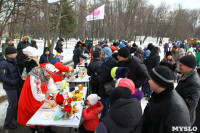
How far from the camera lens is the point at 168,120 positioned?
1.26m

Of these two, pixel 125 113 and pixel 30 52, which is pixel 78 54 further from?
pixel 125 113

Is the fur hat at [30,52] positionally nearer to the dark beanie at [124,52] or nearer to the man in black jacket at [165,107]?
the dark beanie at [124,52]

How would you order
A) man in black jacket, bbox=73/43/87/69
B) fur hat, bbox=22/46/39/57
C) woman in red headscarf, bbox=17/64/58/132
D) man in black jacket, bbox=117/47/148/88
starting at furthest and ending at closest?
man in black jacket, bbox=73/43/87/69
man in black jacket, bbox=117/47/148/88
fur hat, bbox=22/46/39/57
woman in red headscarf, bbox=17/64/58/132

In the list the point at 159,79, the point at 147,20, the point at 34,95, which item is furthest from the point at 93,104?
the point at 147,20

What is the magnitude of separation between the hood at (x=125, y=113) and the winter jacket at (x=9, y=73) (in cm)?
258

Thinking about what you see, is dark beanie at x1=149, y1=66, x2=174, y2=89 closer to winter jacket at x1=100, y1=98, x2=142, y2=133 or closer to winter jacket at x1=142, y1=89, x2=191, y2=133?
winter jacket at x1=142, y1=89, x2=191, y2=133

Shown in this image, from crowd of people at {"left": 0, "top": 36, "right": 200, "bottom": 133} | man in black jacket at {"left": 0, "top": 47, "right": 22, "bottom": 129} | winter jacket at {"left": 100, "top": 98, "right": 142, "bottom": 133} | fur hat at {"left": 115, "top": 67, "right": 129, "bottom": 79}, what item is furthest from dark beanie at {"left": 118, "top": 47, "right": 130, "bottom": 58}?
man in black jacket at {"left": 0, "top": 47, "right": 22, "bottom": 129}

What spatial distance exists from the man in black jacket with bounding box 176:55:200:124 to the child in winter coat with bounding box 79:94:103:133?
4.93 feet

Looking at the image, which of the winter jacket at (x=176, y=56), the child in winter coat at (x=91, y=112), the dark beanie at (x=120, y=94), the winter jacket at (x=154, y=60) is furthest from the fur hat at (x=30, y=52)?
the winter jacket at (x=176, y=56)

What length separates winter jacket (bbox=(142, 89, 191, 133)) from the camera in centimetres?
123

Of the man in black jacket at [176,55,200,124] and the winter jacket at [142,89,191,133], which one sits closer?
the winter jacket at [142,89,191,133]

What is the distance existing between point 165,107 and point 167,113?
6cm

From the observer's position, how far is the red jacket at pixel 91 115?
2.54m

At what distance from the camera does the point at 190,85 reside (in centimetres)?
204
